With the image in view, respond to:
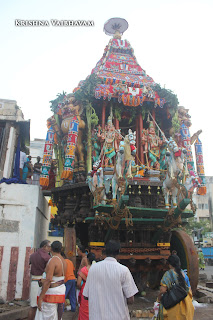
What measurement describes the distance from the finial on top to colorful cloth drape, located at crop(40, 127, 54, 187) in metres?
8.34

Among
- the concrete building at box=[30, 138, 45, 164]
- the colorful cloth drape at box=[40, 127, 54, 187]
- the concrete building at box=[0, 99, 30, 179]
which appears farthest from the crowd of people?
the concrete building at box=[30, 138, 45, 164]

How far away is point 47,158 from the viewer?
12805 millimetres

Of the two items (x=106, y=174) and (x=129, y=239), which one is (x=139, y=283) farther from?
(x=106, y=174)

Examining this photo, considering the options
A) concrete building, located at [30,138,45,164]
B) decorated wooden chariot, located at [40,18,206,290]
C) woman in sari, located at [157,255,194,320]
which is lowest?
woman in sari, located at [157,255,194,320]

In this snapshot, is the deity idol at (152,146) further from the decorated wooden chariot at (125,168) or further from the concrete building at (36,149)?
the concrete building at (36,149)

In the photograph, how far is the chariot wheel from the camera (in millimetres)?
8984

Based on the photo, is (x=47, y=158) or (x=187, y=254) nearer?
(x=187, y=254)

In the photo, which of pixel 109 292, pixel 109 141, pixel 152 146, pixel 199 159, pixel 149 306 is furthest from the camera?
pixel 199 159

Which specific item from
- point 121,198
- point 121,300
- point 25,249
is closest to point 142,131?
point 121,198

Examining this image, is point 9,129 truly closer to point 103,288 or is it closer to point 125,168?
point 125,168

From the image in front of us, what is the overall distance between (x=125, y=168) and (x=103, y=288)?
476 cm

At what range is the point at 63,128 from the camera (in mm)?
12508

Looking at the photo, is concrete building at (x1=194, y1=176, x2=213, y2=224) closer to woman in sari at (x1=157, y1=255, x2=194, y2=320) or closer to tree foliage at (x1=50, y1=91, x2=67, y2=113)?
tree foliage at (x1=50, y1=91, x2=67, y2=113)

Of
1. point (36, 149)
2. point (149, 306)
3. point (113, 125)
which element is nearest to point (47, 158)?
point (113, 125)
